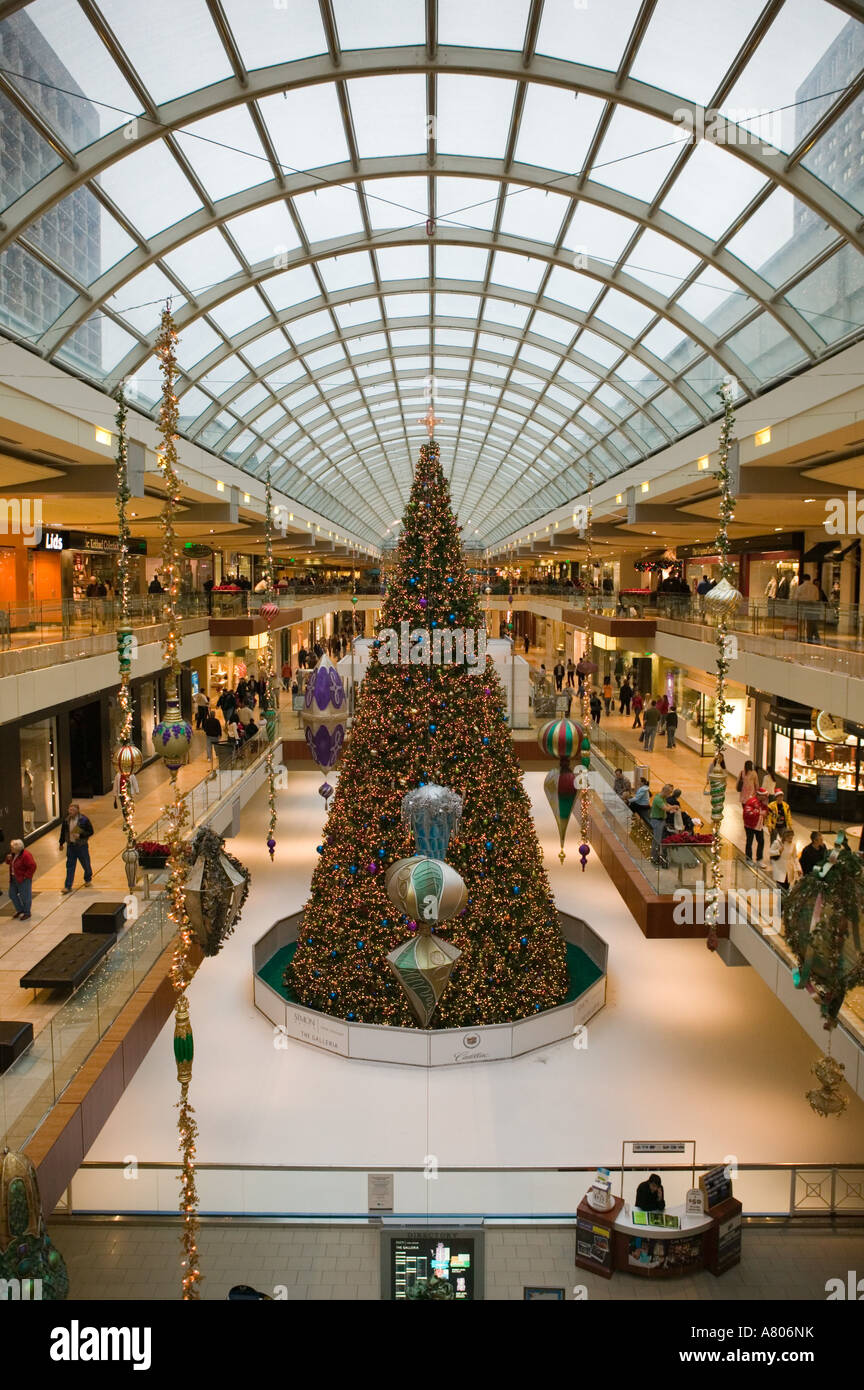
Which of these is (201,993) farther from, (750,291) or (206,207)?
(750,291)

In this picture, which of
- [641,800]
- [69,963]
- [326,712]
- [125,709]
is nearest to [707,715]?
[641,800]

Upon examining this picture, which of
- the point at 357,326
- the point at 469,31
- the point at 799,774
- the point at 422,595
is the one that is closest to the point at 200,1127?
the point at 422,595

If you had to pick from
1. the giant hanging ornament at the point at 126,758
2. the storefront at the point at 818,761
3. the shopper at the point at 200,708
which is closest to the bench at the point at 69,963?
the giant hanging ornament at the point at 126,758

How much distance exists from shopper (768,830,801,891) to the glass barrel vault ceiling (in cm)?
812

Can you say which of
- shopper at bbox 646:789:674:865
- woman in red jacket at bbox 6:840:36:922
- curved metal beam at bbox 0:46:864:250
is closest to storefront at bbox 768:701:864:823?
shopper at bbox 646:789:674:865

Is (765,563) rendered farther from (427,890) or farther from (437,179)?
(427,890)

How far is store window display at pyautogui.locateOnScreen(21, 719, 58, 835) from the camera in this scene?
19.7m

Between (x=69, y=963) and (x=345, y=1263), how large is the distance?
4023 mm

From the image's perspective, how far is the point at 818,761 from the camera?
21750 millimetres

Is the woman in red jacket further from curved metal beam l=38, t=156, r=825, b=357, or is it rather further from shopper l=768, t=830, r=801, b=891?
curved metal beam l=38, t=156, r=825, b=357

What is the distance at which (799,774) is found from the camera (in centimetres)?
2222

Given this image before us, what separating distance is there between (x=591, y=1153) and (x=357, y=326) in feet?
91.8

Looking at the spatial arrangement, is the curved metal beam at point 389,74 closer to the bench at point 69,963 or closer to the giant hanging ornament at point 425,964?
the bench at point 69,963

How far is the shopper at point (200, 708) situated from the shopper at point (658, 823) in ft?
54.0
